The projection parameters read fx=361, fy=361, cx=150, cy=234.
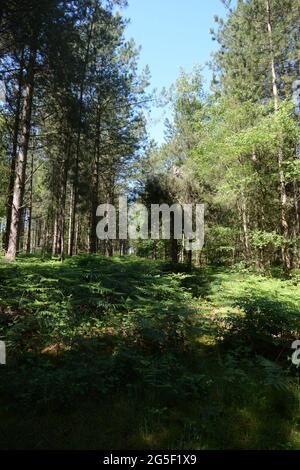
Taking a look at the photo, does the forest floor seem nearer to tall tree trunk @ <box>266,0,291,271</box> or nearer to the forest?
the forest

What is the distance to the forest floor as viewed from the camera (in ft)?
13.3

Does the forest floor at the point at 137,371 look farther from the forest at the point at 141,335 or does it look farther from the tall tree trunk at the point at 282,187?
the tall tree trunk at the point at 282,187

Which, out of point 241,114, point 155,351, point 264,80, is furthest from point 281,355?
point 264,80

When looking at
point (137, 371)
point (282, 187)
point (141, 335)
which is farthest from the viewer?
point (282, 187)

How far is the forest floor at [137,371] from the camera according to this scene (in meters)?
4.06

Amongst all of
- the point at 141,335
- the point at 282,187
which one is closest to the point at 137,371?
the point at 141,335

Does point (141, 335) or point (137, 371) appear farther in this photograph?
point (141, 335)

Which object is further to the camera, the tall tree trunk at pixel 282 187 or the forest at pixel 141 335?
the tall tree trunk at pixel 282 187

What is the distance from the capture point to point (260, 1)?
17938mm

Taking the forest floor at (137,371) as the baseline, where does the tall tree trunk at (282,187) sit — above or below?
above

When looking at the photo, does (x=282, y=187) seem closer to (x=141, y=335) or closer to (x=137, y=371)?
(x=141, y=335)

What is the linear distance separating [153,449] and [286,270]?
42.4ft

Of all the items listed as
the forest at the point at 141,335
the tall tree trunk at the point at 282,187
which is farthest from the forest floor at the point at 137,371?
the tall tree trunk at the point at 282,187

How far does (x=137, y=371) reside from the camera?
538 centimetres
